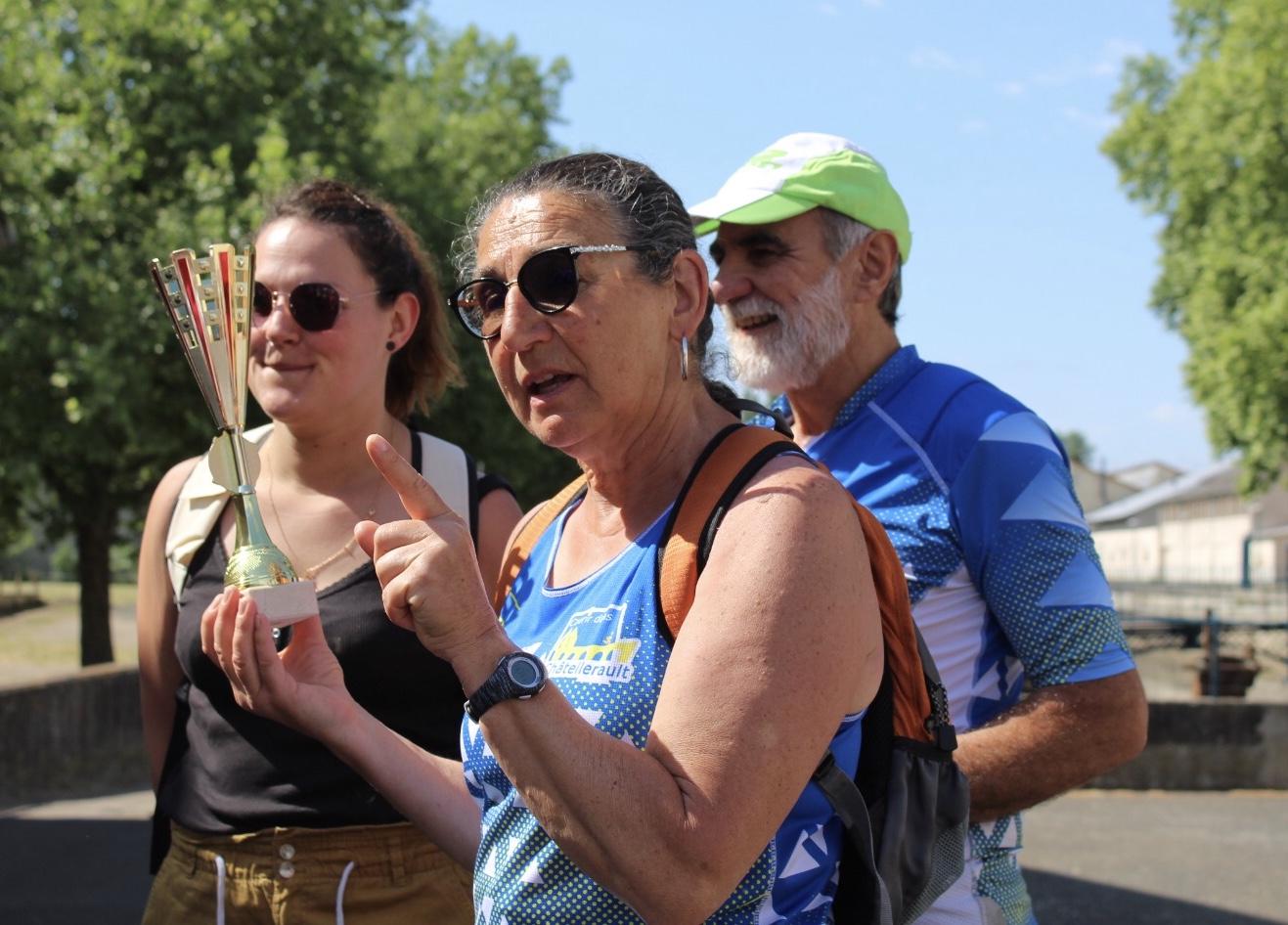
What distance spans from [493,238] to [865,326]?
1.21 meters

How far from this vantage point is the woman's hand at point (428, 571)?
1.65 meters

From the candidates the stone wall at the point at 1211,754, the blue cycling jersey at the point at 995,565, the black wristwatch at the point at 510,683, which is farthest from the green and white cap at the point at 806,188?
the stone wall at the point at 1211,754

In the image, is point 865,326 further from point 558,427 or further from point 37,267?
point 37,267

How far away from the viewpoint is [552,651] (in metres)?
1.86

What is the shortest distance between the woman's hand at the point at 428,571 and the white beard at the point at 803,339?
51.8 inches

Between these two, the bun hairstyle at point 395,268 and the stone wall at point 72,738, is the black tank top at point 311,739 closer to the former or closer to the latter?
the bun hairstyle at point 395,268

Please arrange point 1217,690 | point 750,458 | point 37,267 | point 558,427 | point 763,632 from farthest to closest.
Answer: point 37,267 → point 1217,690 → point 558,427 → point 750,458 → point 763,632

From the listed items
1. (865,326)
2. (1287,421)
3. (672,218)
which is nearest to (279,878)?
(672,218)

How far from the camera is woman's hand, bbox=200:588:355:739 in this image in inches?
87.1

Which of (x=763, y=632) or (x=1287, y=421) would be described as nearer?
(x=763, y=632)

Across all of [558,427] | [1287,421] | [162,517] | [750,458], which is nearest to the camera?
[750,458]

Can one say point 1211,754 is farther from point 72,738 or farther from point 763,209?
point 763,209

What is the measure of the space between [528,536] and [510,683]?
2.41 feet

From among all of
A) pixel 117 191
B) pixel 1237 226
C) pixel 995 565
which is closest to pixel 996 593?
pixel 995 565
